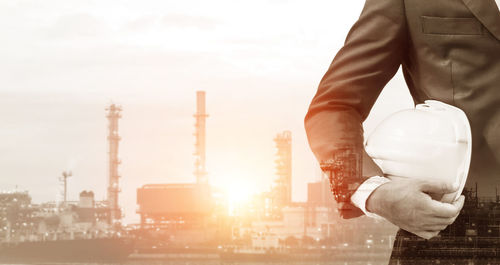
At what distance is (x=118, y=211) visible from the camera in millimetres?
40219

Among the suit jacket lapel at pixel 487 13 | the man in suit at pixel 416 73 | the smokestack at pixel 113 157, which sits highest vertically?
the smokestack at pixel 113 157

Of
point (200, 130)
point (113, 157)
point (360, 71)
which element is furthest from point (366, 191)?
point (113, 157)

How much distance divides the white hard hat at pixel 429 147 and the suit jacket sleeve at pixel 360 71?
3.4 inches

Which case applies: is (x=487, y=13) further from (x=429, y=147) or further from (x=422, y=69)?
(x=429, y=147)

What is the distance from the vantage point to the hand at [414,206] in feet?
3.97

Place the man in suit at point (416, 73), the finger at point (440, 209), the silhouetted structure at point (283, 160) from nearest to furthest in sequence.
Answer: the finger at point (440, 209) < the man in suit at point (416, 73) < the silhouetted structure at point (283, 160)

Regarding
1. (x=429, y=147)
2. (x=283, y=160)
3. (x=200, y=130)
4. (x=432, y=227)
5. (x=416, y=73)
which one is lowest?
(x=432, y=227)

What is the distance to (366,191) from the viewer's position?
1.28 m

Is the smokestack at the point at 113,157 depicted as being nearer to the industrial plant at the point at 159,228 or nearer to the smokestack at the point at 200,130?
the industrial plant at the point at 159,228

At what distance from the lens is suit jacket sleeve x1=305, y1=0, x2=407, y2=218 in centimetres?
138

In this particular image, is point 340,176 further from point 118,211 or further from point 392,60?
point 118,211

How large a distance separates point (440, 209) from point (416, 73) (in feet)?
0.99

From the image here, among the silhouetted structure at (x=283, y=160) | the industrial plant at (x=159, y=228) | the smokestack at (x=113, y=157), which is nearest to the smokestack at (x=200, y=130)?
the industrial plant at (x=159, y=228)

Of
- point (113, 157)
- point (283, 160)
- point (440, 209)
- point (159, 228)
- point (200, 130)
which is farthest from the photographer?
point (159, 228)
